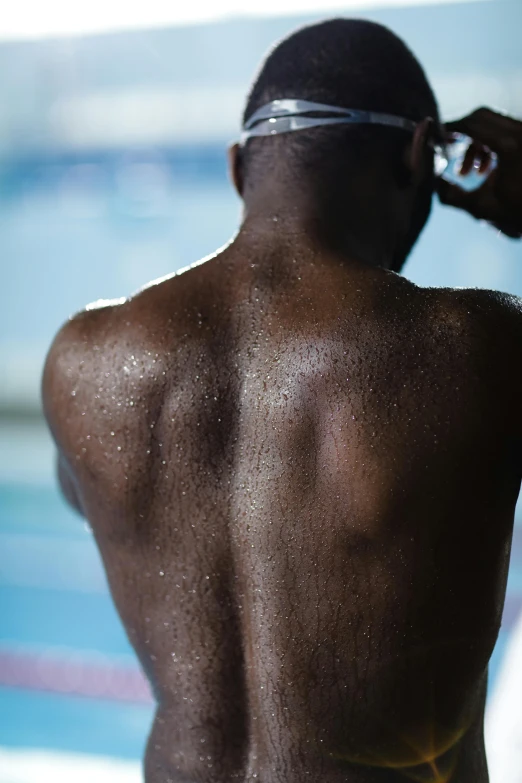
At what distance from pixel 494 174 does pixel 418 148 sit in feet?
1.02

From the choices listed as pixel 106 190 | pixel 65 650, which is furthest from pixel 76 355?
pixel 106 190

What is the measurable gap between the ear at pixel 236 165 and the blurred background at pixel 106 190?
3.57 metres

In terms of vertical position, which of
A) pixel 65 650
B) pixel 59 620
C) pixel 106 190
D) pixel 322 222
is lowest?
pixel 65 650

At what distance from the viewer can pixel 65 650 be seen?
4621 mm

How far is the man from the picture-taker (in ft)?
3.09

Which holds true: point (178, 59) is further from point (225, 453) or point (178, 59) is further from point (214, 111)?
point (225, 453)

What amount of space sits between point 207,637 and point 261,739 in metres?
0.15

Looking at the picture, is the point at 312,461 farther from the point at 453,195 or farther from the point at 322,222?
the point at 453,195

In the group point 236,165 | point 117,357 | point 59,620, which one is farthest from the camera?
point 59,620

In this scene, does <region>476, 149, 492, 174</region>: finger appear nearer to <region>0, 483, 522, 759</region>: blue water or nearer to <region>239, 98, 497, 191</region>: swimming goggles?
<region>239, 98, 497, 191</region>: swimming goggles

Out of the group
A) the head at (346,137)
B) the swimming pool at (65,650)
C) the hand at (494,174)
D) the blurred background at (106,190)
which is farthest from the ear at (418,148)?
the blurred background at (106,190)

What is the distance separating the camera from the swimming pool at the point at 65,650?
3926mm

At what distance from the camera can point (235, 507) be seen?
1007 millimetres

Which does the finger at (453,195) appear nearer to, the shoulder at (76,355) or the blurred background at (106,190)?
the shoulder at (76,355)
